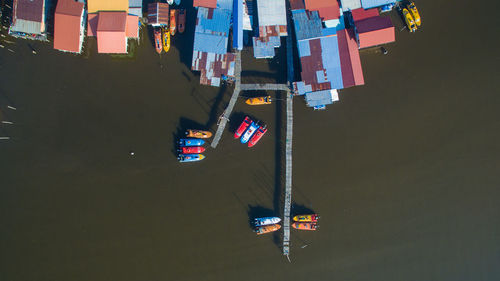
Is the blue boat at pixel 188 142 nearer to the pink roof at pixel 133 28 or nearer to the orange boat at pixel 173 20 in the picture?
the orange boat at pixel 173 20

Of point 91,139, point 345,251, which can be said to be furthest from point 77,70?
point 345,251

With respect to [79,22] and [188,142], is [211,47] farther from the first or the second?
[79,22]

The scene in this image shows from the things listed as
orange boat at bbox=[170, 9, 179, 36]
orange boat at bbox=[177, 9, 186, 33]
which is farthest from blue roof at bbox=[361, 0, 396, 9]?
orange boat at bbox=[170, 9, 179, 36]

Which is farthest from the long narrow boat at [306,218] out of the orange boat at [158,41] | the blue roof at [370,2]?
the orange boat at [158,41]

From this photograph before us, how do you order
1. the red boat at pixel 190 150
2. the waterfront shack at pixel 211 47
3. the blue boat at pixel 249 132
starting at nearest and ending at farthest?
the waterfront shack at pixel 211 47
the red boat at pixel 190 150
the blue boat at pixel 249 132

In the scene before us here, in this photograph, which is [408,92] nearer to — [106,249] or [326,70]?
[326,70]
